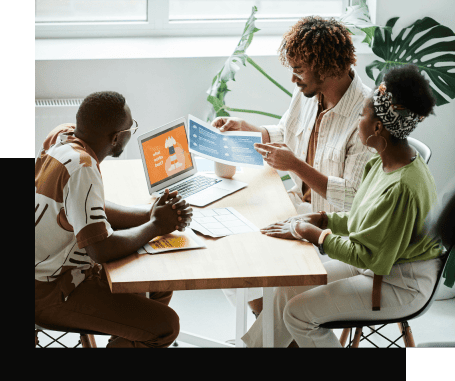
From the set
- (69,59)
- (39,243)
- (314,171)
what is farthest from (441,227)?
(69,59)

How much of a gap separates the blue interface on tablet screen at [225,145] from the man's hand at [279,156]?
0.08m

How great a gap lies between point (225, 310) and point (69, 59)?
143 cm

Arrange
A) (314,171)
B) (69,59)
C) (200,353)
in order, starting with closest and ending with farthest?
(200,353)
(314,171)
(69,59)

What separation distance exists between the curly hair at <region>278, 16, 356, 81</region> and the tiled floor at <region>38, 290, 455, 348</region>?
1139 millimetres

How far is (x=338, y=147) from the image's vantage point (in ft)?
6.61

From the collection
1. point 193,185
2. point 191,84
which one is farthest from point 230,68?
point 193,185

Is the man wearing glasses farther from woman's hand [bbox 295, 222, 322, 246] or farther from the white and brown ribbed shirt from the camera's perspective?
woman's hand [bbox 295, 222, 322, 246]

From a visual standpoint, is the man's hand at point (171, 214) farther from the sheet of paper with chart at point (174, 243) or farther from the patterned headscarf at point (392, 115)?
the patterned headscarf at point (392, 115)

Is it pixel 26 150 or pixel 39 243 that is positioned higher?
pixel 26 150

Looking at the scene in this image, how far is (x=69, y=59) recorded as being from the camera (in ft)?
8.85

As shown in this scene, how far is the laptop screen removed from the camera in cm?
193

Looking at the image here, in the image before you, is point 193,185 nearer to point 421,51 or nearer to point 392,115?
point 392,115

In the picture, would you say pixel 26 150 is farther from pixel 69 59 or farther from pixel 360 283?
pixel 69 59

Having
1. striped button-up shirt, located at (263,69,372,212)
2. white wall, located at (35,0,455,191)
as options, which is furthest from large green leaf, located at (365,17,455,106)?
striped button-up shirt, located at (263,69,372,212)
